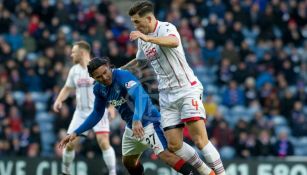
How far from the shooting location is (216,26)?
987 inches

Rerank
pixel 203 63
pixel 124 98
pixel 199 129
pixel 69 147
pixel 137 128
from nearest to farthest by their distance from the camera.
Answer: pixel 137 128 < pixel 199 129 < pixel 124 98 < pixel 69 147 < pixel 203 63

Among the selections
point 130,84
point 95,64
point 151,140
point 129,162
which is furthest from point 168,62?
point 129,162

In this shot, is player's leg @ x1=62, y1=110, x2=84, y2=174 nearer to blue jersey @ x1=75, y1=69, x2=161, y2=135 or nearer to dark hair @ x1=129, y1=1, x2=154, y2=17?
blue jersey @ x1=75, y1=69, x2=161, y2=135

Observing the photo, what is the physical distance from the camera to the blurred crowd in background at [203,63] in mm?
21422

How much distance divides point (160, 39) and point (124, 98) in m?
1.32

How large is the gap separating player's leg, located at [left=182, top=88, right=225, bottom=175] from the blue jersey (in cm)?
57

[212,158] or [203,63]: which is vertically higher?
[203,63]

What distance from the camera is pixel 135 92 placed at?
38.4 feet

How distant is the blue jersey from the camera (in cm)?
1180

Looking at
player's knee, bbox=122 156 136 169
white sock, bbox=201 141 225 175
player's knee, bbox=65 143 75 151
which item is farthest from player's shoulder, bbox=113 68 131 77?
player's knee, bbox=65 143 75 151

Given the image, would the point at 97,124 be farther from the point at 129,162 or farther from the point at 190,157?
the point at 190,157

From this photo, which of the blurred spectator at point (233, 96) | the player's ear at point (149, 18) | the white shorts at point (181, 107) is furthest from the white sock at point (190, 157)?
the blurred spectator at point (233, 96)

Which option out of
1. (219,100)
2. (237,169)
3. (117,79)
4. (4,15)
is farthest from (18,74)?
(117,79)

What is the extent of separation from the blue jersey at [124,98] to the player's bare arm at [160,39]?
0.82 metres
